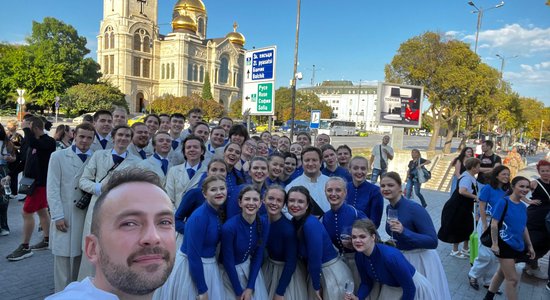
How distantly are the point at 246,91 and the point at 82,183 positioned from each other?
602cm

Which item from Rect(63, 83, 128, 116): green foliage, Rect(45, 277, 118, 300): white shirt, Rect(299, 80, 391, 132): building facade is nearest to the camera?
Rect(45, 277, 118, 300): white shirt

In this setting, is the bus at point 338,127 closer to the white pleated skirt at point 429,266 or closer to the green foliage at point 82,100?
the green foliage at point 82,100

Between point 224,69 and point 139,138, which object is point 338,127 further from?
point 139,138

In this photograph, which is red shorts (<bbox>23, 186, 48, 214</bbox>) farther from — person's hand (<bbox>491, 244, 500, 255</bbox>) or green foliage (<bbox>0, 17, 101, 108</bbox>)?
green foliage (<bbox>0, 17, 101, 108</bbox>)

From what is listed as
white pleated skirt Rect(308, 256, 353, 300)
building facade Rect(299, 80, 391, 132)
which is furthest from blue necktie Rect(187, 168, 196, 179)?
building facade Rect(299, 80, 391, 132)

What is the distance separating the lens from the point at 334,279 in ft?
10.4

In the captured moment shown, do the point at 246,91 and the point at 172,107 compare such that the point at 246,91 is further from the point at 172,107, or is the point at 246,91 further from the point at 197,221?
the point at 172,107

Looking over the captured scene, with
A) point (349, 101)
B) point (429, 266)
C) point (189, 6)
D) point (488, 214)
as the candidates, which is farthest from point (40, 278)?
point (349, 101)

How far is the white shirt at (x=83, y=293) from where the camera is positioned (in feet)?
3.57

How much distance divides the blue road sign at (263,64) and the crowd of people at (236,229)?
425 cm

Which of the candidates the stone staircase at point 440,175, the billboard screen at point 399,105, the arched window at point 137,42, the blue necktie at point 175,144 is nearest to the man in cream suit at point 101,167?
the blue necktie at point 175,144

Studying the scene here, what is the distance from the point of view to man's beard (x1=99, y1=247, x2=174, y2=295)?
3.80 ft

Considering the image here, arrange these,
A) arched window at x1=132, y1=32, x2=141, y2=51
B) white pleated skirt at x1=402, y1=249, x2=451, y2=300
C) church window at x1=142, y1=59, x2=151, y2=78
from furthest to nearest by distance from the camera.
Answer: church window at x1=142, y1=59, x2=151, y2=78
arched window at x1=132, y1=32, x2=141, y2=51
white pleated skirt at x1=402, y1=249, x2=451, y2=300

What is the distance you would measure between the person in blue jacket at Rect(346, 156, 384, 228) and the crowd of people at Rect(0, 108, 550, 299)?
1 cm
